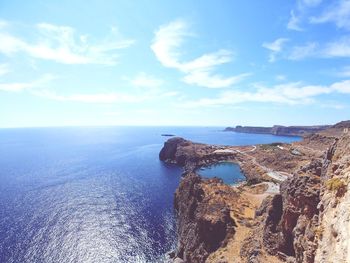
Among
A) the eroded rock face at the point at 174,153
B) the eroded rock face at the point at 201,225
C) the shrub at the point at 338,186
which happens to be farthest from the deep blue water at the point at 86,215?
the shrub at the point at 338,186

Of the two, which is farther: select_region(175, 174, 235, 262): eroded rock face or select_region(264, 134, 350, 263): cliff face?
select_region(175, 174, 235, 262): eroded rock face

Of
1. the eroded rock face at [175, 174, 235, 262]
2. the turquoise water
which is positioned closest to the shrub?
the eroded rock face at [175, 174, 235, 262]

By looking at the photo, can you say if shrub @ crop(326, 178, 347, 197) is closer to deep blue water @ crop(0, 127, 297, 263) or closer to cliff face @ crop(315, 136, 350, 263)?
cliff face @ crop(315, 136, 350, 263)

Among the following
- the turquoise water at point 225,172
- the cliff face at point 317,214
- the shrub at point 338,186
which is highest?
the shrub at point 338,186

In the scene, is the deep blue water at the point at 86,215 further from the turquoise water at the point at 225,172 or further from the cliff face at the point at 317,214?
the cliff face at the point at 317,214

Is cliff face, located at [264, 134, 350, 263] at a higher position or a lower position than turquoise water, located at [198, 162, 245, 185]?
higher

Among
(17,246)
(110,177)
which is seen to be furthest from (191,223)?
(110,177)

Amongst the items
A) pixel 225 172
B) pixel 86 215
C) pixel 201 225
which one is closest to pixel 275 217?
pixel 201 225
